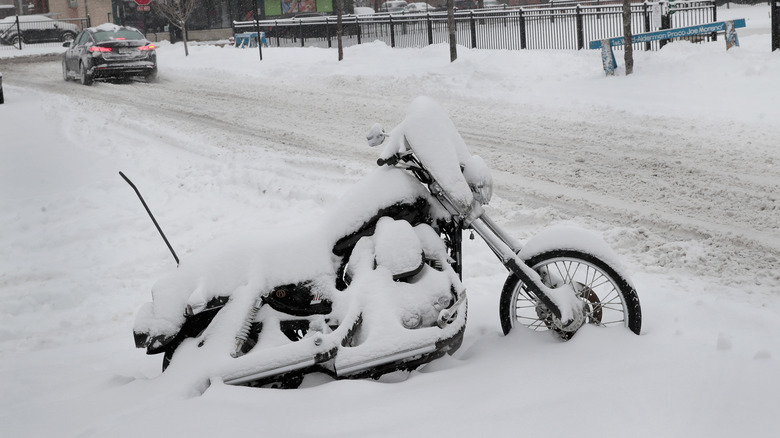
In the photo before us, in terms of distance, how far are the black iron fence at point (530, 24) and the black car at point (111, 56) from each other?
3327mm

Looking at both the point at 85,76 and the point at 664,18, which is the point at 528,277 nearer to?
the point at 664,18

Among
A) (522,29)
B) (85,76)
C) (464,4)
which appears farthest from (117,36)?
(464,4)

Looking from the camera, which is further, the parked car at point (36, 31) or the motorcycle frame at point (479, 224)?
the parked car at point (36, 31)

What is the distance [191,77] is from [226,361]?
19.6 m

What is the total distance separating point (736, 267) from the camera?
5578 mm

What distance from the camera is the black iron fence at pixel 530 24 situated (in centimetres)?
1856

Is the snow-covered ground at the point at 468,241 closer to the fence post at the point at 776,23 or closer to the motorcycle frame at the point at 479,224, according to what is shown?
the motorcycle frame at the point at 479,224

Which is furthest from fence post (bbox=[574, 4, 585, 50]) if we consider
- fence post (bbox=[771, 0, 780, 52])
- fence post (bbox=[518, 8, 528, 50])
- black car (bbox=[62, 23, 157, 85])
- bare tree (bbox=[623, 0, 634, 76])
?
black car (bbox=[62, 23, 157, 85])

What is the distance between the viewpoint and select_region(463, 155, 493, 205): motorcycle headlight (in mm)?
3922

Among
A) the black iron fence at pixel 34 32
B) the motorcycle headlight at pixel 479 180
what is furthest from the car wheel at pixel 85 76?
the black iron fence at pixel 34 32

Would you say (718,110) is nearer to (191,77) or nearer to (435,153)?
(435,153)

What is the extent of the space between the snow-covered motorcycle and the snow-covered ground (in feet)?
0.52

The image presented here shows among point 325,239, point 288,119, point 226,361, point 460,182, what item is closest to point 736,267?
point 460,182

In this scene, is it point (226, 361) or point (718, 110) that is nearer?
point (226, 361)
